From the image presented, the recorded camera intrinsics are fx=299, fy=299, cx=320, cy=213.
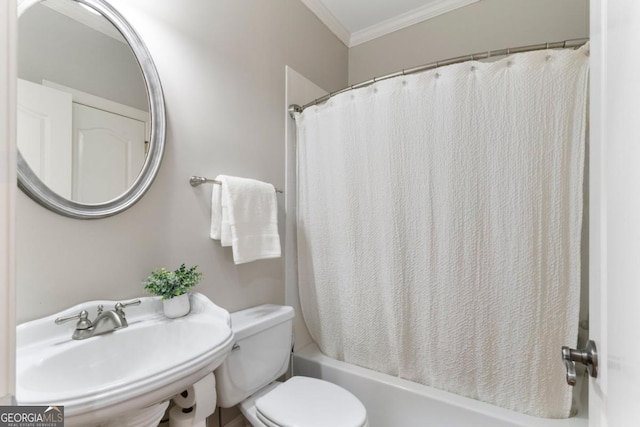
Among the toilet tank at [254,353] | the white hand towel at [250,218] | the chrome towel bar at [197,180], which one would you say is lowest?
the toilet tank at [254,353]

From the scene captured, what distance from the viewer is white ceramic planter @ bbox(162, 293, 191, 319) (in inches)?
42.7

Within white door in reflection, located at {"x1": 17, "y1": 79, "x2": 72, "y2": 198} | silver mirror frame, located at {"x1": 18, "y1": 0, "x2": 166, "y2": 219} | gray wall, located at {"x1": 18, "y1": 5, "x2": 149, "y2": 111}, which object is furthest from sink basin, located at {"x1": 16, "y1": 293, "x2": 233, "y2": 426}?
gray wall, located at {"x1": 18, "y1": 5, "x2": 149, "y2": 111}

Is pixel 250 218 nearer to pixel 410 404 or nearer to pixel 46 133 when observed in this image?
→ pixel 46 133

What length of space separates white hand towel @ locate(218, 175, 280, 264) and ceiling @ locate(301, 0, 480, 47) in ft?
4.55

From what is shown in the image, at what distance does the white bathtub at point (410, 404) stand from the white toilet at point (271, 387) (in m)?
0.27

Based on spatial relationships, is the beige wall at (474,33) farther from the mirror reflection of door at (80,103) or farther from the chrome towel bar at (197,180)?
the mirror reflection of door at (80,103)

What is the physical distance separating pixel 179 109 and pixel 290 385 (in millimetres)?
1319

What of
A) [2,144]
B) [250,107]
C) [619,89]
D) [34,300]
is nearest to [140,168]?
[34,300]

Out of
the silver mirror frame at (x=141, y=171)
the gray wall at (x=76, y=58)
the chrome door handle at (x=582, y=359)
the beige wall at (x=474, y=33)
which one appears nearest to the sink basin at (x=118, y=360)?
the silver mirror frame at (x=141, y=171)

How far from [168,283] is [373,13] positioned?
219 cm

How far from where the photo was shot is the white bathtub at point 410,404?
1239 mm

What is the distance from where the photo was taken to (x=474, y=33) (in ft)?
6.41

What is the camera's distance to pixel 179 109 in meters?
1.27

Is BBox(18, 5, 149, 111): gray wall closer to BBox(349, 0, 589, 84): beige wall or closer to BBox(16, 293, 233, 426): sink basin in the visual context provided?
BBox(16, 293, 233, 426): sink basin
